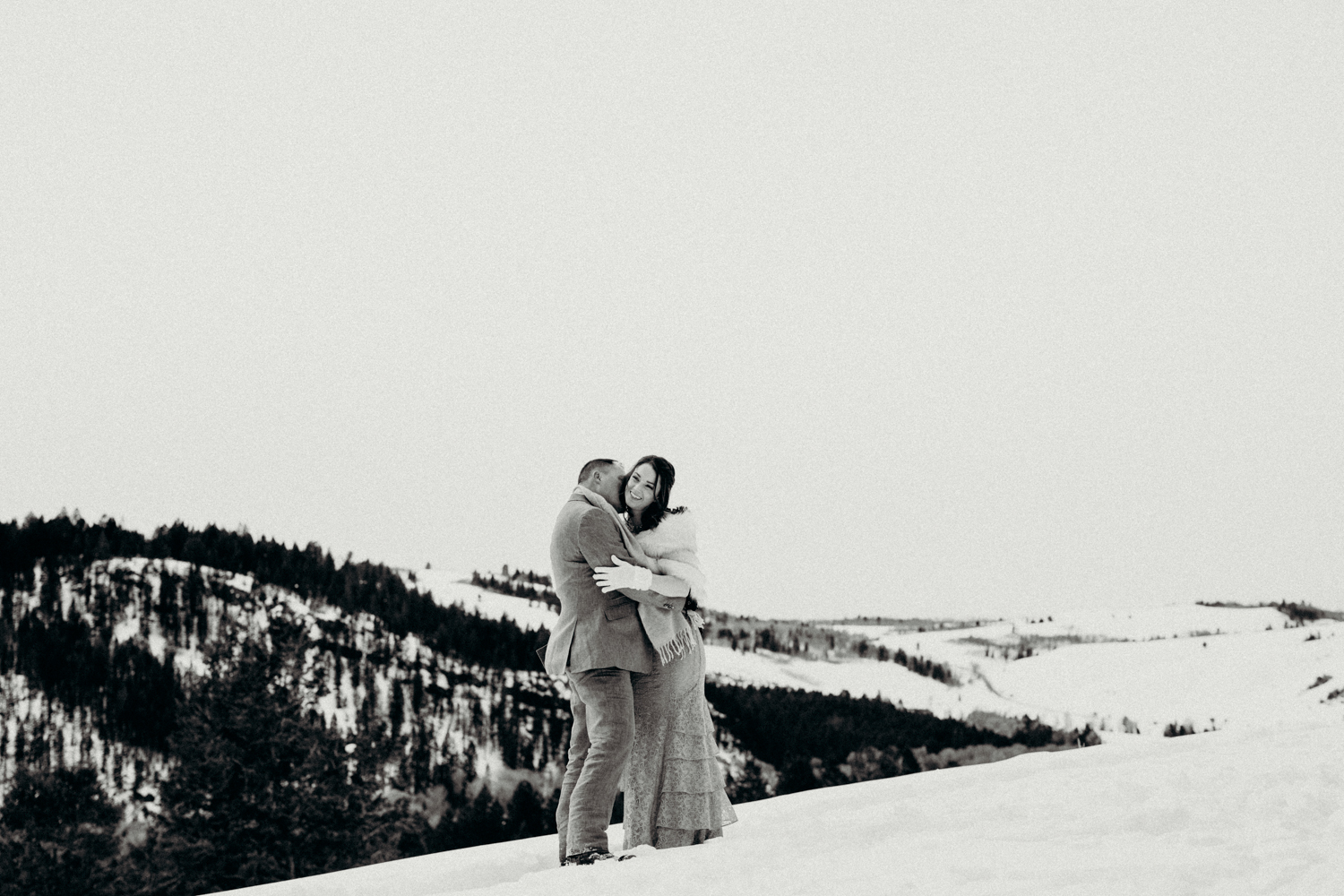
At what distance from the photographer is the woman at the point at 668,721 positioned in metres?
5.34

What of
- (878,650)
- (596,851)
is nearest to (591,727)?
(596,851)

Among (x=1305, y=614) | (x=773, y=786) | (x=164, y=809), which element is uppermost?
(x=1305, y=614)

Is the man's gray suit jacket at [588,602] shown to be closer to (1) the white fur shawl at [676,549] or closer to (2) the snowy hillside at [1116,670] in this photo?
(1) the white fur shawl at [676,549]

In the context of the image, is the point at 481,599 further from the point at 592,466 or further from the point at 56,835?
the point at 592,466

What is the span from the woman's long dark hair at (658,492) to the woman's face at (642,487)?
0.05 feet

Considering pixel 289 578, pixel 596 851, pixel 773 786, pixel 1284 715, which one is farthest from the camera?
pixel 289 578

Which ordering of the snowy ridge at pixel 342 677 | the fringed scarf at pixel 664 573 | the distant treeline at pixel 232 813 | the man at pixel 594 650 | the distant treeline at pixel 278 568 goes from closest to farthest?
the man at pixel 594 650
the fringed scarf at pixel 664 573
the distant treeline at pixel 232 813
the snowy ridge at pixel 342 677
the distant treeline at pixel 278 568

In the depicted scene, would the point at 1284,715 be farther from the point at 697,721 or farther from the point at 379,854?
the point at 697,721

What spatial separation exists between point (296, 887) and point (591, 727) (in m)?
2.11

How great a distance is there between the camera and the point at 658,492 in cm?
538

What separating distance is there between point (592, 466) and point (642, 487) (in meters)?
0.27

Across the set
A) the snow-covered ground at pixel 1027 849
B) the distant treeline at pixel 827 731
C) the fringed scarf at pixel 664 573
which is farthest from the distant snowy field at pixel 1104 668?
the fringed scarf at pixel 664 573

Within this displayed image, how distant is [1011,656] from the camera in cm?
7988

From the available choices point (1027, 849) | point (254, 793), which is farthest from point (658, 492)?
point (254, 793)
